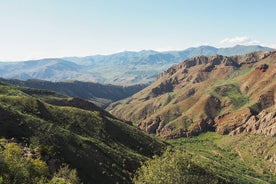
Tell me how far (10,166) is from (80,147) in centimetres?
4664

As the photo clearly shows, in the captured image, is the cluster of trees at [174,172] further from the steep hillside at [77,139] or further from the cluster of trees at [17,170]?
the steep hillside at [77,139]

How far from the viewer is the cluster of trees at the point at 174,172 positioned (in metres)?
61.9

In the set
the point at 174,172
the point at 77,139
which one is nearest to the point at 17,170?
the point at 174,172

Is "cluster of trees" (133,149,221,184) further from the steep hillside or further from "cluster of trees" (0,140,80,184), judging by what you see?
the steep hillside

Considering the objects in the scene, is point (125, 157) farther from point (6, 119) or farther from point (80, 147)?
point (6, 119)

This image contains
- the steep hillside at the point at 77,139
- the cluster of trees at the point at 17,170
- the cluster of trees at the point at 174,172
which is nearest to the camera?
the cluster of trees at the point at 17,170

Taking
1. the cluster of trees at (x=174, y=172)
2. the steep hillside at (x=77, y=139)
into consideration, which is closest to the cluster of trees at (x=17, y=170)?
the cluster of trees at (x=174, y=172)

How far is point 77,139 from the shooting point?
10306 cm

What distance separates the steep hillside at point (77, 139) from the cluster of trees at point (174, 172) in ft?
72.7

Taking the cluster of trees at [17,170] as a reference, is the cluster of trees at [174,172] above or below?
below

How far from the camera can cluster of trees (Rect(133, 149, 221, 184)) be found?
61.9 metres

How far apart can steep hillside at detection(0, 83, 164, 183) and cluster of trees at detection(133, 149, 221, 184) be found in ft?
72.7

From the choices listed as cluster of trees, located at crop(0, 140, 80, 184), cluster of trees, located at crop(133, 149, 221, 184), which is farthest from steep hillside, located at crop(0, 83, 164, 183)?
cluster of trees, located at crop(133, 149, 221, 184)

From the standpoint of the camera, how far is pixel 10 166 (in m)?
52.4
